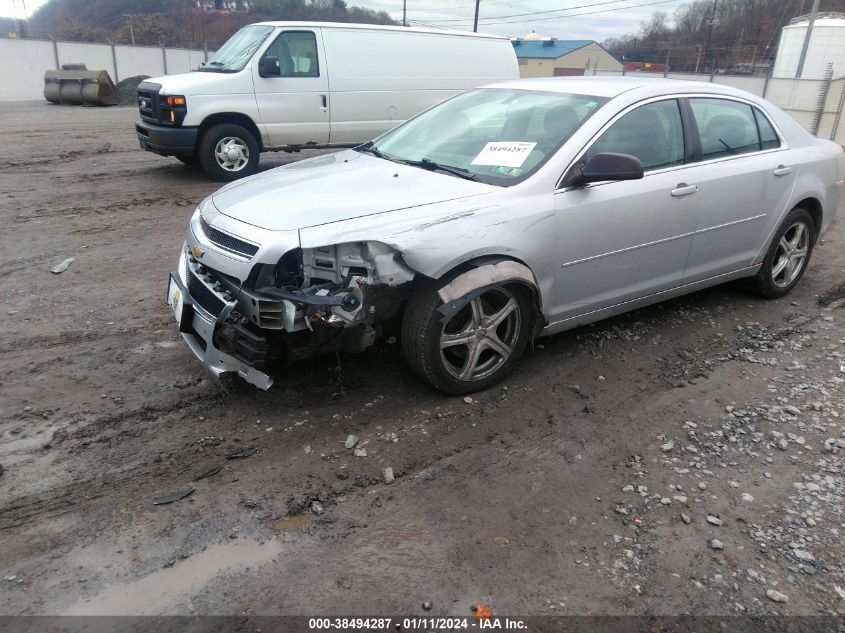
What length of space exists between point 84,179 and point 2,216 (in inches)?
88.7

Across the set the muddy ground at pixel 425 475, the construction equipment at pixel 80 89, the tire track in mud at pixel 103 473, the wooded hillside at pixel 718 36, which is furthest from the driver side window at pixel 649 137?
the wooded hillside at pixel 718 36

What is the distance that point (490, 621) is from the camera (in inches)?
88.5

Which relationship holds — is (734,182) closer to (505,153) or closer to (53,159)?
(505,153)

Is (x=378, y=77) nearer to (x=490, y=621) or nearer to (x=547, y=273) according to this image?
(x=547, y=273)

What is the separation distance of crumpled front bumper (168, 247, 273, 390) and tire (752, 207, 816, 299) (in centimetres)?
414

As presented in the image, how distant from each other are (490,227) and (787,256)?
10.6 feet

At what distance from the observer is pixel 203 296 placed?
11.3 feet

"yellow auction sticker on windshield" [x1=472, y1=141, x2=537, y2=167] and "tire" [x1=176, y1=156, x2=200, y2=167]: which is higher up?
"yellow auction sticker on windshield" [x1=472, y1=141, x2=537, y2=167]

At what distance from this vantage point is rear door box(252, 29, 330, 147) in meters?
9.06

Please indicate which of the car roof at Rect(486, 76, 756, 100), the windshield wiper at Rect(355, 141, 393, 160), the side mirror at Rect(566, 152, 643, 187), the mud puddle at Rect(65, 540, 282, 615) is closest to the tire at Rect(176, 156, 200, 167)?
the windshield wiper at Rect(355, 141, 393, 160)

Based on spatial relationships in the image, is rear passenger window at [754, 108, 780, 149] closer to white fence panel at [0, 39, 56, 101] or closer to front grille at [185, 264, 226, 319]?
front grille at [185, 264, 226, 319]

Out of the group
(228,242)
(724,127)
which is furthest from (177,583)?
(724,127)

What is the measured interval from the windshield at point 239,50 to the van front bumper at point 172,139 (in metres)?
1.13

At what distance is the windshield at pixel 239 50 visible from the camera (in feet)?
29.6
